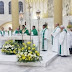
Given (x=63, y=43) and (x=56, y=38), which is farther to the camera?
(x=56, y=38)

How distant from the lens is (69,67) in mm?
8164

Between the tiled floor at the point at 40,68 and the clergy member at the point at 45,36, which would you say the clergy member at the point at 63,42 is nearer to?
the clergy member at the point at 45,36

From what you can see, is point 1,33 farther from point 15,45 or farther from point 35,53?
point 35,53

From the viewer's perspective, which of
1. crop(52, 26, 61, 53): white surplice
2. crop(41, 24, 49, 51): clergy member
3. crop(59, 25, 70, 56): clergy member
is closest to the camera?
crop(59, 25, 70, 56): clergy member

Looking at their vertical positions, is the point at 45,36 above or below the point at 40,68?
above

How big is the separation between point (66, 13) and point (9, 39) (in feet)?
37.6

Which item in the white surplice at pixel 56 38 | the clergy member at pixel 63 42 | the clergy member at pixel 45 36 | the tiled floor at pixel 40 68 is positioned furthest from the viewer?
the clergy member at pixel 45 36

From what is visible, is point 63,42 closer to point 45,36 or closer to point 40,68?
point 45,36

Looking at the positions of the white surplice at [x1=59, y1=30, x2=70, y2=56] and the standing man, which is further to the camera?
the standing man

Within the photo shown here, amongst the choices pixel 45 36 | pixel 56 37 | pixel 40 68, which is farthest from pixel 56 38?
pixel 40 68

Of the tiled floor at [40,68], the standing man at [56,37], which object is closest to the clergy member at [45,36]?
the standing man at [56,37]

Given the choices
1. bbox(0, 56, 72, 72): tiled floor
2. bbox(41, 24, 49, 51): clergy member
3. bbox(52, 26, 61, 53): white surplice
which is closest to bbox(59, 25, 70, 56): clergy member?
bbox(52, 26, 61, 53): white surplice

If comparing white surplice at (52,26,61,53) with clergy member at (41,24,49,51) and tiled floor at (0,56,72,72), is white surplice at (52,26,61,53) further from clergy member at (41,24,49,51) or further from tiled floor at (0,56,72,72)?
tiled floor at (0,56,72,72)

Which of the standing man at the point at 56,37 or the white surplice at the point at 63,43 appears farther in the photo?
the standing man at the point at 56,37
